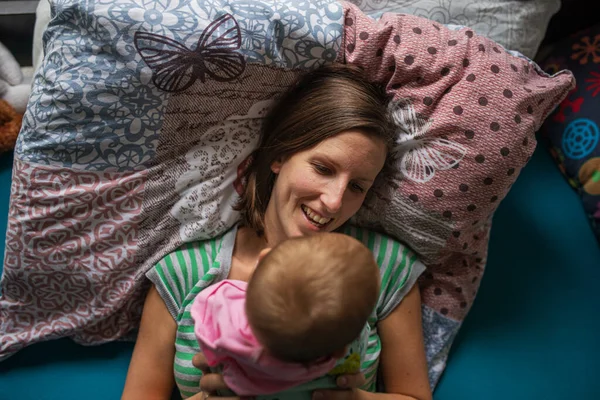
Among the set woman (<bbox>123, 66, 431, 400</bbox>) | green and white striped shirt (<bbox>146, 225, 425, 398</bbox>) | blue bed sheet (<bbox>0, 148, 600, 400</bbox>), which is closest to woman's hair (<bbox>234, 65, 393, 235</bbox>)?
woman (<bbox>123, 66, 431, 400</bbox>)

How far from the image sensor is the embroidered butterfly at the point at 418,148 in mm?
1010

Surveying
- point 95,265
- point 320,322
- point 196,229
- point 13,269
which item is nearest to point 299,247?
point 320,322

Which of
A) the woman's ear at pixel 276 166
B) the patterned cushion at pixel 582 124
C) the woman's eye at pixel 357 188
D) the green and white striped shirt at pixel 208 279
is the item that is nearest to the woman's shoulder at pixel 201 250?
the green and white striped shirt at pixel 208 279

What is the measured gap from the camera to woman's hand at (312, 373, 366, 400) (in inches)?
34.8

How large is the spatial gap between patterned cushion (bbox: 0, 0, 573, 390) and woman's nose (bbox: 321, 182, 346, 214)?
182 mm

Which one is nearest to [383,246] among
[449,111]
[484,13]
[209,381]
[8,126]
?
[449,111]

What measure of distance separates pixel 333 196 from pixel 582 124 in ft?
2.74

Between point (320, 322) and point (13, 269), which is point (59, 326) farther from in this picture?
point (320, 322)

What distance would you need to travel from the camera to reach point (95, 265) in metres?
1.09

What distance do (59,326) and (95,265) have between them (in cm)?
18

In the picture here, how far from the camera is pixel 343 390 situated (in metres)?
0.91

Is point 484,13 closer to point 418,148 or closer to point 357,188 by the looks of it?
point 418,148

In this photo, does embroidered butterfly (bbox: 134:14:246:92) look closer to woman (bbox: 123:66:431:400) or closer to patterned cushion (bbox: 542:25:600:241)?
woman (bbox: 123:66:431:400)

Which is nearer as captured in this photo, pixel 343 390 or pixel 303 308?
pixel 303 308
